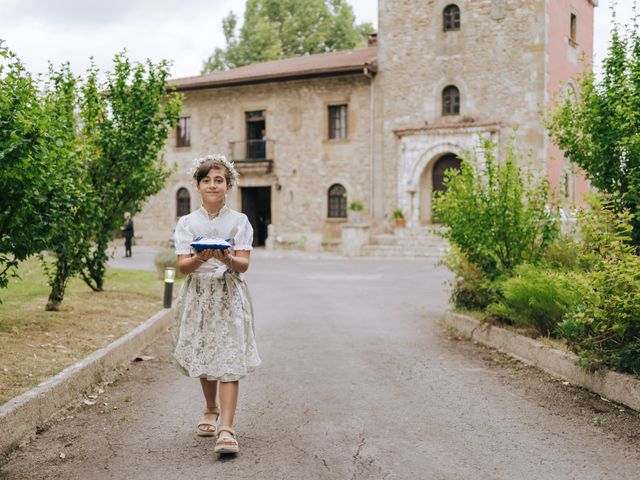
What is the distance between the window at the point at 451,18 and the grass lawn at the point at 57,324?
19.0 metres

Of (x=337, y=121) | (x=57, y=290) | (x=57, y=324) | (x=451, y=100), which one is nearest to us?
(x=57, y=324)

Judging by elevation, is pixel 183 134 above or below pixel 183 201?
above

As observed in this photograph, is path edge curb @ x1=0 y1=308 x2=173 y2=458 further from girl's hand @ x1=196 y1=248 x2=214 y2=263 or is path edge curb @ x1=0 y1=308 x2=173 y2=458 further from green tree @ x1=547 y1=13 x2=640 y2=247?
green tree @ x1=547 y1=13 x2=640 y2=247

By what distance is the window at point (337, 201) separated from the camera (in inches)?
1240

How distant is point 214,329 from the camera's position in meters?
4.70

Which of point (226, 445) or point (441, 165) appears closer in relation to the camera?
point (226, 445)

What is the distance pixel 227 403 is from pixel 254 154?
29.8m

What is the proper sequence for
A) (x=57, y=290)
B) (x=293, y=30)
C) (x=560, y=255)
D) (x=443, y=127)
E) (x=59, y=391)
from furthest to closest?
(x=293, y=30) → (x=443, y=127) → (x=57, y=290) → (x=560, y=255) → (x=59, y=391)

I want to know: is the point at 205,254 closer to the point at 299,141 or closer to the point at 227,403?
the point at 227,403

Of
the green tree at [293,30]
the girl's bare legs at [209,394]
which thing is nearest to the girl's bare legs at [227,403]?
the girl's bare legs at [209,394]

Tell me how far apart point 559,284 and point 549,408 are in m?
1.51

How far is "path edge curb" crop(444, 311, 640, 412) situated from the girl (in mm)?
2911

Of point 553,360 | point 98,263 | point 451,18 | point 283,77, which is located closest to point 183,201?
point 283,77

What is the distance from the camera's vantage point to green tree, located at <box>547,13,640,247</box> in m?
6.89
